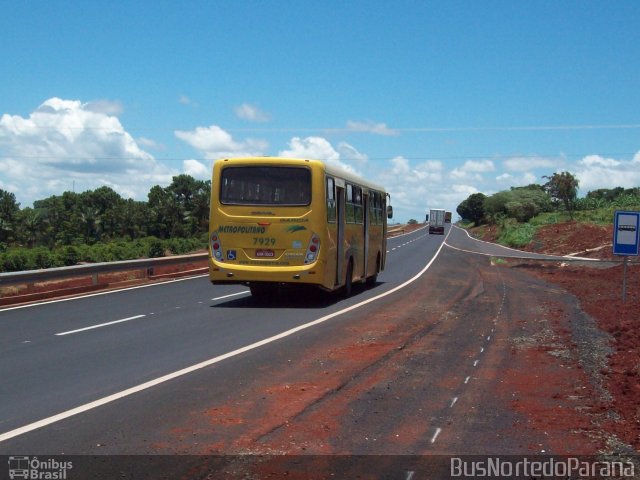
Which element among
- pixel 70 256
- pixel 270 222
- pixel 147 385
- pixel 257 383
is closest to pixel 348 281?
pixel 270 222

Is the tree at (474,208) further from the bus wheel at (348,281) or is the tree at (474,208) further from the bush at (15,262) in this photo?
the bus wheel at (348,281)

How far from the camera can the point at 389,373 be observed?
9891 mm

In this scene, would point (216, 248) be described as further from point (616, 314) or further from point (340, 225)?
point (616, 314)

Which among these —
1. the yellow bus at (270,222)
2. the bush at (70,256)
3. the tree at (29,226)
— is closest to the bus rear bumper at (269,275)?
the yellow bus at (270,222)

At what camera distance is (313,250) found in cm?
1758

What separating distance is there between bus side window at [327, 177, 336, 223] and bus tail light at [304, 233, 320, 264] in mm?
721

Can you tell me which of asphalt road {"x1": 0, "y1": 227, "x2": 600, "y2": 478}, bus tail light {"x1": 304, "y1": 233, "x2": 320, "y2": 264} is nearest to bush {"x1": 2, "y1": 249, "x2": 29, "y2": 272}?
asphalt road {"x1": 0, "y1": 227, "x2": 600, "y2": 478}

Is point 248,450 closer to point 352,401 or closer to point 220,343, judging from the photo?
point 352,401

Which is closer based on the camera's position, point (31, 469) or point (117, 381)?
point (31, 469)

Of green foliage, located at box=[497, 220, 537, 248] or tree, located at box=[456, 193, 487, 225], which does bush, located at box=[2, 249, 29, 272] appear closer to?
green foliage, located at box=[497, 220, 537, 248]

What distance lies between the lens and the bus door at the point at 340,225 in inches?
758

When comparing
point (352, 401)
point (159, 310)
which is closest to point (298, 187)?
point (159, 310)

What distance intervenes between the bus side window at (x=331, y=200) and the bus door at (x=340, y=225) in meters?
0.38

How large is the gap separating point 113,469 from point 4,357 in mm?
5776
